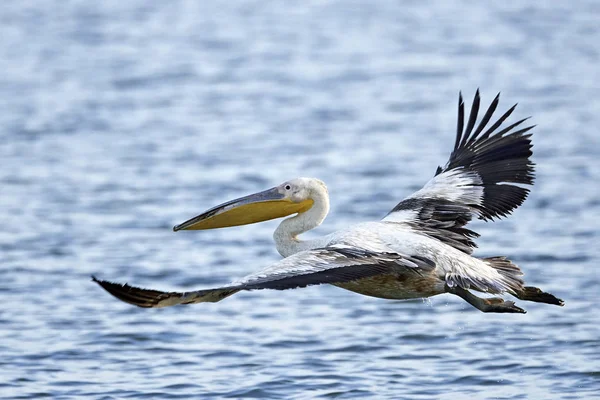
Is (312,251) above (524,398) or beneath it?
above

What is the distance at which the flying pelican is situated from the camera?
20.8 ft

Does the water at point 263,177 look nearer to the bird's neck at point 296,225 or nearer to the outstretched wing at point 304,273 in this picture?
the bird's neck at point 296,225

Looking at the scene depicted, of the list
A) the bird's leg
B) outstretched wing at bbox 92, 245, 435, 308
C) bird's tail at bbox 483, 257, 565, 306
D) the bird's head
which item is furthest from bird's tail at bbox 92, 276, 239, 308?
bird's tail at bbox 483, 257, 565, 306

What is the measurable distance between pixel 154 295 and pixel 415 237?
2119 mm

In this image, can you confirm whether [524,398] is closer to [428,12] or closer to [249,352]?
[249,352]

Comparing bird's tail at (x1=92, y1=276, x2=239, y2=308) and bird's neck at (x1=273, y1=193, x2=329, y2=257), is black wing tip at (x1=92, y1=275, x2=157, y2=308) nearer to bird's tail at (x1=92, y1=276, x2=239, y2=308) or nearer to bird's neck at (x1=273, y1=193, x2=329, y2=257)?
bird's tail at (x1=92, y1=276, x2=239, y2=308)

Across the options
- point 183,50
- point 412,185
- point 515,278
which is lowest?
point 515,278

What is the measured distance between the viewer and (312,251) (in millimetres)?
6578

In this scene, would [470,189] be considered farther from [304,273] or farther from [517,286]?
[304,273]

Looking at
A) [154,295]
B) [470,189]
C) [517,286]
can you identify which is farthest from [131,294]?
[470,189]

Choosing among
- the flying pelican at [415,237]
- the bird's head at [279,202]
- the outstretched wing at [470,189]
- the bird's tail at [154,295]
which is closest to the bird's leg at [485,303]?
the flying pelican at [415,237]

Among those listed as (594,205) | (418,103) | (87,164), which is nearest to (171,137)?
(87,164)

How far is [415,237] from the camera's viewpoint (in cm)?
719

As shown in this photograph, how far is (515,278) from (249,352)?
2.10m
